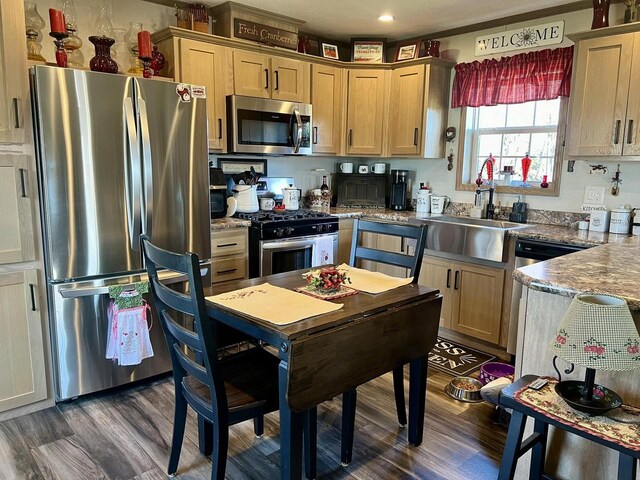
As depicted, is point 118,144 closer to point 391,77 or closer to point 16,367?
point 16,367

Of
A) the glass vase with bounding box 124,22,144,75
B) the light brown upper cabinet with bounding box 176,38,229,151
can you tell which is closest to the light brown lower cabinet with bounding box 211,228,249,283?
the light brown upper cabinet with bounding box 176,38,229,151

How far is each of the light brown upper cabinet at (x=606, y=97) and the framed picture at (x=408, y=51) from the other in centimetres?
142

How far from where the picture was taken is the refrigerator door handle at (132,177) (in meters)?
2.59

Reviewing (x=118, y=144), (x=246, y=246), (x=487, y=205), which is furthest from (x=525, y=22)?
(x=118, y=144)

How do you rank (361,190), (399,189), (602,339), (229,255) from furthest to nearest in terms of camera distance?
(361,190) < (399,189) < (229,255) < (602,339)

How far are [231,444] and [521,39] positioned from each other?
3544mm

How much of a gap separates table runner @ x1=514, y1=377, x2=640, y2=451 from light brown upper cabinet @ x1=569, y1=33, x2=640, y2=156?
7.13 feet

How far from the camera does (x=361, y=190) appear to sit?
462cm

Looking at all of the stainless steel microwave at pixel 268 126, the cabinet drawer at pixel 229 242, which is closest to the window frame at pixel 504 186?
the stainless steel microwave at pixel 268 126

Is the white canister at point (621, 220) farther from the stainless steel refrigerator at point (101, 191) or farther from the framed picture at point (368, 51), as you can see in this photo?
the stainless steel refrigerator at point (101, 191)

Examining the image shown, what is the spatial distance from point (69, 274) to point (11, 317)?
35 cm

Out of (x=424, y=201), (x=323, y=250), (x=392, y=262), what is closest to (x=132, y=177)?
(x=392, y=262)

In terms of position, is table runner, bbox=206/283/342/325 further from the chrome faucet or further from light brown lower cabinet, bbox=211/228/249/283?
the chrome faucet

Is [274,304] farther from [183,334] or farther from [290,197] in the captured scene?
[290,197]
